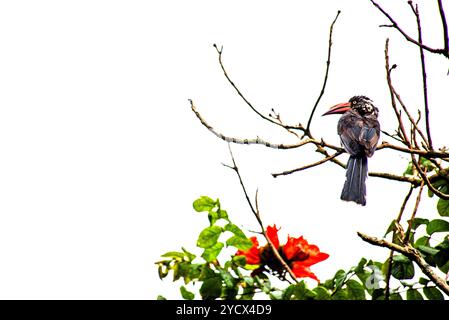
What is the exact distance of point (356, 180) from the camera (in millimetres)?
3973

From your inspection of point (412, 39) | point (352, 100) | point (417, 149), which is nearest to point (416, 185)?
point (417, 149)

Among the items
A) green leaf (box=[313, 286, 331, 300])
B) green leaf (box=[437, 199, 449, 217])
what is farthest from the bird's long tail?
green leaf (box=[313, 286, 331, 300])

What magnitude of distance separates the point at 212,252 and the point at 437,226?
86 cm

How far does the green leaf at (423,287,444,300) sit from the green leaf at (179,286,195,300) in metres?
0.79

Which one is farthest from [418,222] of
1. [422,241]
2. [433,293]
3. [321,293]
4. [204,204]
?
[204,204]

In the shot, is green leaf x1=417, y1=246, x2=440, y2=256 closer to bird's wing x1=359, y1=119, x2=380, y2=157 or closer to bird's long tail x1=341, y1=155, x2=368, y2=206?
bird's long tail x1=341, y1=155, x2=368, y2=206

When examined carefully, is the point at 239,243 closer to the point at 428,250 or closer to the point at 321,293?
the point at 321,293

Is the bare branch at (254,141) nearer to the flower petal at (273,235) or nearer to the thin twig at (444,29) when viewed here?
the flower petal at (273,235)

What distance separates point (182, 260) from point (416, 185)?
1.05 meters

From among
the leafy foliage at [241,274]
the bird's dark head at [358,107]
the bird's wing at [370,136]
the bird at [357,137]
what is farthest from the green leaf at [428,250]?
the bird's dark head at [358,107]

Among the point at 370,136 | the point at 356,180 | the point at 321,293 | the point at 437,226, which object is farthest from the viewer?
the point at 370,136

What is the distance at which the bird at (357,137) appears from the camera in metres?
3.87

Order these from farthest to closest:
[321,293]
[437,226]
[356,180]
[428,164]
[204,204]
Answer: [356,180] → [428,164] → [437,226] → [204,204] → [321,293]
